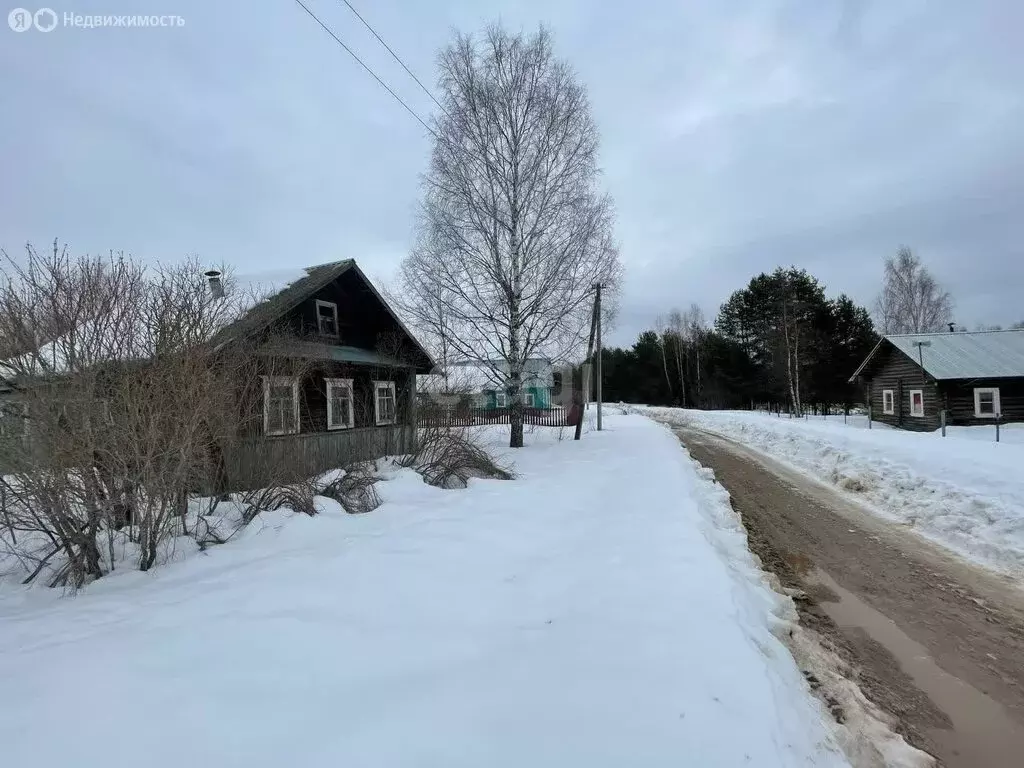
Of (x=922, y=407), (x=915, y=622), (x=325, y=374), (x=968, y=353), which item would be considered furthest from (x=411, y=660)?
(x=968, y=353)

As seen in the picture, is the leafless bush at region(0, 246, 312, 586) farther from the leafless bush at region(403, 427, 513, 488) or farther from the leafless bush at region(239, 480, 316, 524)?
the leafless bush at region(403, 427, 513, 488)

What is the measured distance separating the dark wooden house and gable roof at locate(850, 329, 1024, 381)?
77.9ft

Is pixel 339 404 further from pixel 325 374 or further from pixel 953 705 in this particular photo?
pixel 953 705

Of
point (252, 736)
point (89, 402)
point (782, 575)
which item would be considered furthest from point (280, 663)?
point (782, 575)

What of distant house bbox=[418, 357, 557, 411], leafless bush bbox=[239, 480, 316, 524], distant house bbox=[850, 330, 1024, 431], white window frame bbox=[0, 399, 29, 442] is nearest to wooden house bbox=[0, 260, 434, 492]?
white window frame bbox=[0, 399, 29, 442]

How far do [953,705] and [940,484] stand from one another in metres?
6.06

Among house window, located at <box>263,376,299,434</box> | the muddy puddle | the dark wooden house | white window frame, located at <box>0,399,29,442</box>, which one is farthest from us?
house window, located at <box>263,376,299,434</box>

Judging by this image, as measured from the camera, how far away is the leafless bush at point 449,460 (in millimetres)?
8305

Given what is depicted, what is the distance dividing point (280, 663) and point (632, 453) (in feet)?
38.0

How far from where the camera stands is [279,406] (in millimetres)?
8125

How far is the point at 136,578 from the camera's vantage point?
13.8 ft

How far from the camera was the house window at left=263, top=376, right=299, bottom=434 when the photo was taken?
7.60 meters

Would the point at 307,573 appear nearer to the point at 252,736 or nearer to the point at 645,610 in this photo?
the point at 252,736

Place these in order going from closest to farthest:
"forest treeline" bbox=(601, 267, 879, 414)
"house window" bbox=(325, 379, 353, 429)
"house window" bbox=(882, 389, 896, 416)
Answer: "house window" bbox=(325, 379, 353, 429) → "house window" bbox=(882, 389, 896, 416) → "forest treeline" bbox=(601, 267, 879, 414)
